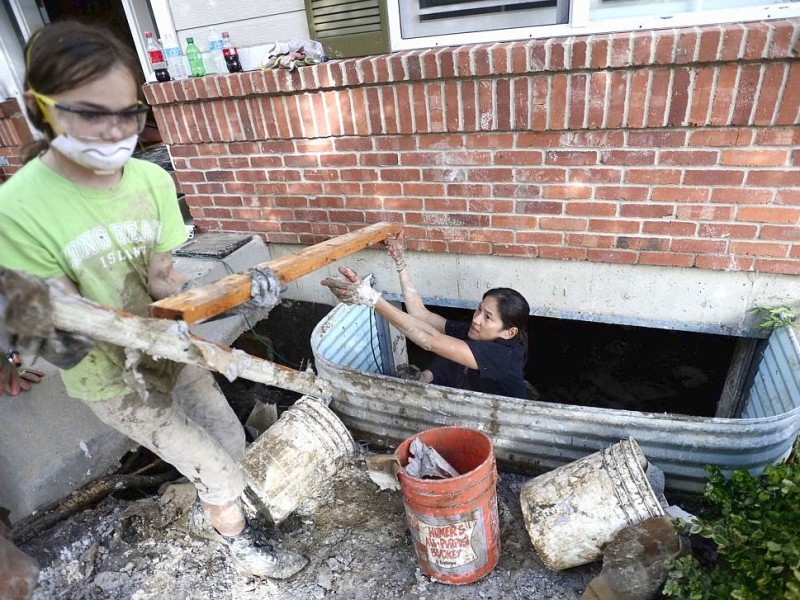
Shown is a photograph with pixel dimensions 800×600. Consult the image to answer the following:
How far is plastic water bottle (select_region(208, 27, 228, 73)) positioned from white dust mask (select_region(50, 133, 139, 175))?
185 cm

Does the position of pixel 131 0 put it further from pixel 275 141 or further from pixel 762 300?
pixel 762 300

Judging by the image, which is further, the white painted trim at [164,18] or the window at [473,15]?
the white painted trim at [164,18]

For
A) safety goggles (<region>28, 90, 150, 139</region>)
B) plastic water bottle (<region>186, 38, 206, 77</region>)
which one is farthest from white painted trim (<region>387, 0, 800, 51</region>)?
safety goggles (<region>28, 90, 150, 139</region>)

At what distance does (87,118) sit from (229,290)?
0.69 m

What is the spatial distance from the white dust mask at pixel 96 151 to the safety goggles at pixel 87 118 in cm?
2

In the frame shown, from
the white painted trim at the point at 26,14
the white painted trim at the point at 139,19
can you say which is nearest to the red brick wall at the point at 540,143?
the white painted trim at the point at 139,19

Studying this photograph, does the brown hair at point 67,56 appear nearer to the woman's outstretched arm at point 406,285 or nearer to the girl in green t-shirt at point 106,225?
the girl in green t-shirt at point 106,225

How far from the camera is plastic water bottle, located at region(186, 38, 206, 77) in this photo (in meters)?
3.20

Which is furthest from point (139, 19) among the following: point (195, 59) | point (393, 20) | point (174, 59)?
point (393, 20)

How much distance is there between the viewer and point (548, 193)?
9.08 ft

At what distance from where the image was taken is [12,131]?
4.61 metres

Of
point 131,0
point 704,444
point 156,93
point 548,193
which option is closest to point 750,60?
point 548,193

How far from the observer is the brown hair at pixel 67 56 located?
1384 mm

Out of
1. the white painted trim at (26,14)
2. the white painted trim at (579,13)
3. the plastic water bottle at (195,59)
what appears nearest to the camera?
the white painted trim at (579,13)
